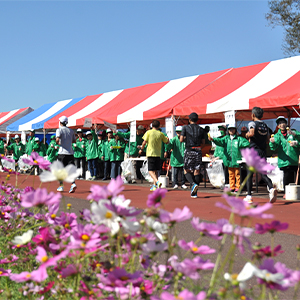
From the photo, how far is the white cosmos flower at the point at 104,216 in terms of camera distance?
137 cm

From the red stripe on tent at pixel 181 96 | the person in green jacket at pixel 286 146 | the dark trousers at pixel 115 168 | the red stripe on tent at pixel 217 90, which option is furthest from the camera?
the dark trousers at pixel 115 168

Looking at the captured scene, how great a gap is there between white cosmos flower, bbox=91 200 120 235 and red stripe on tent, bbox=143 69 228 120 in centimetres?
1118

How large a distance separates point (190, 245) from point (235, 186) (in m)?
9.78

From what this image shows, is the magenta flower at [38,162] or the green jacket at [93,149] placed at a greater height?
the magenta flower at [38,162]

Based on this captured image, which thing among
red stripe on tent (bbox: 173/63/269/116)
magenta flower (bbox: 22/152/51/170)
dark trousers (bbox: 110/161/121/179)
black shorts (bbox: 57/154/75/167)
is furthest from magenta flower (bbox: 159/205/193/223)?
dark trousers (bbox: 110/161/121/179)

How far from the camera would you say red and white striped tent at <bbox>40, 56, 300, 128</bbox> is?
10.4 metres

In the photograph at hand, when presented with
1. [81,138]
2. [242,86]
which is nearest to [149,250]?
[242,86]

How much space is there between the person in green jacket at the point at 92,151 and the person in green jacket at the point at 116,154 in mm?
1122

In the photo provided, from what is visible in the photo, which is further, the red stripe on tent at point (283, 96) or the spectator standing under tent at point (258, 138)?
the red stripe on tent at point (283, 96)

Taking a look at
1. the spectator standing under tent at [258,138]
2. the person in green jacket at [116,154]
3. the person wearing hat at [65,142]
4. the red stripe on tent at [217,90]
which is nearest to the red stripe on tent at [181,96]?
the red stripe on tent at [217,90]

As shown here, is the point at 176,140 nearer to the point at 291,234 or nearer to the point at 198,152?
the point at 198,152

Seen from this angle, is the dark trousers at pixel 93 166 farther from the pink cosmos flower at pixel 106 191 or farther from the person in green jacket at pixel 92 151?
the pink cosmos flower at pixel 106 191

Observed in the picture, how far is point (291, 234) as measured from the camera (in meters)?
5.48

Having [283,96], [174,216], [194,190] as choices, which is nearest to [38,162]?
[174,216]
